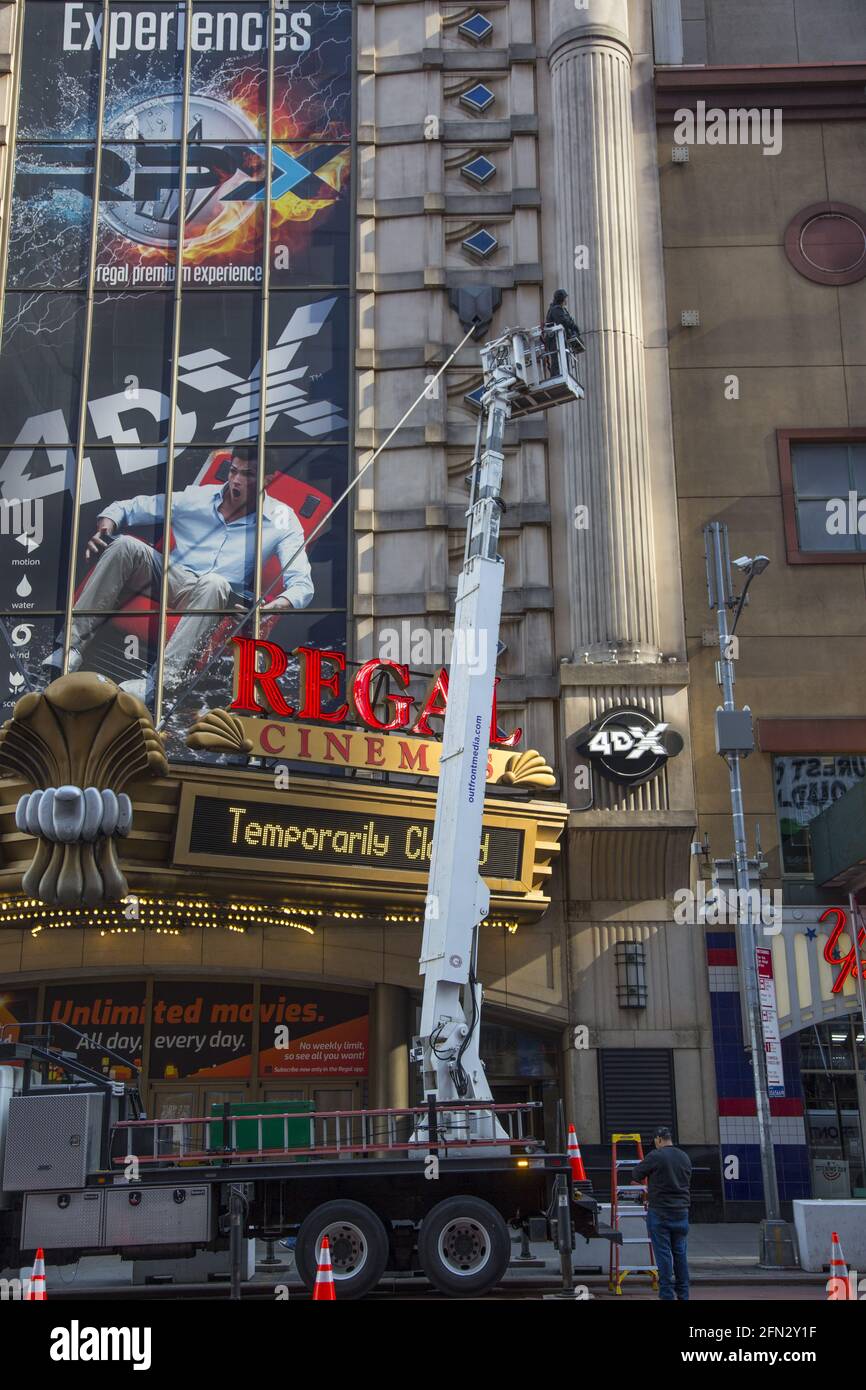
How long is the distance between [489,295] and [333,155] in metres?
5.13

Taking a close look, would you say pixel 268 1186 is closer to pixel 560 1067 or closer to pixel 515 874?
pixel 515 874

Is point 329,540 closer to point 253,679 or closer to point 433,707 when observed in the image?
point 433,707

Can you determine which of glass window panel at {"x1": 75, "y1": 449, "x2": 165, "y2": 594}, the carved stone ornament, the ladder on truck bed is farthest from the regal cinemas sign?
the ladder on truck bed

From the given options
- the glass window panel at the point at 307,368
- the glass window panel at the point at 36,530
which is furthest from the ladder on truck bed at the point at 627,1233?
the glass window panel at the point at 307,368

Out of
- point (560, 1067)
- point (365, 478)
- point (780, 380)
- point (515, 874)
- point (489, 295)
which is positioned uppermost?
point (489, 295)

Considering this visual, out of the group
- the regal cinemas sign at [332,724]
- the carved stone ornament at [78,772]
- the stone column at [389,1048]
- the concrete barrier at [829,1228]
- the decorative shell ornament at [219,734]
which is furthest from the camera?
the stone column at [389,1048]

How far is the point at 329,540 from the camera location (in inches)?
1116

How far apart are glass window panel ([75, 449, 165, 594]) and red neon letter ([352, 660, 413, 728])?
623 centimetres

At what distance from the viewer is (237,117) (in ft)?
101

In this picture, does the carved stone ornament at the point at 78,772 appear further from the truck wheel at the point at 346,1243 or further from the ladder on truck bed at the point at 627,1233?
the ladder on truck bed at the point at 627,1233

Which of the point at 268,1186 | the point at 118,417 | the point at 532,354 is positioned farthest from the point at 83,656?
the point at 268,1186

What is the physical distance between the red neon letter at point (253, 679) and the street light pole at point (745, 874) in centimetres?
726

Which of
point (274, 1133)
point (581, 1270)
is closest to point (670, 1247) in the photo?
point (581, 1270)
